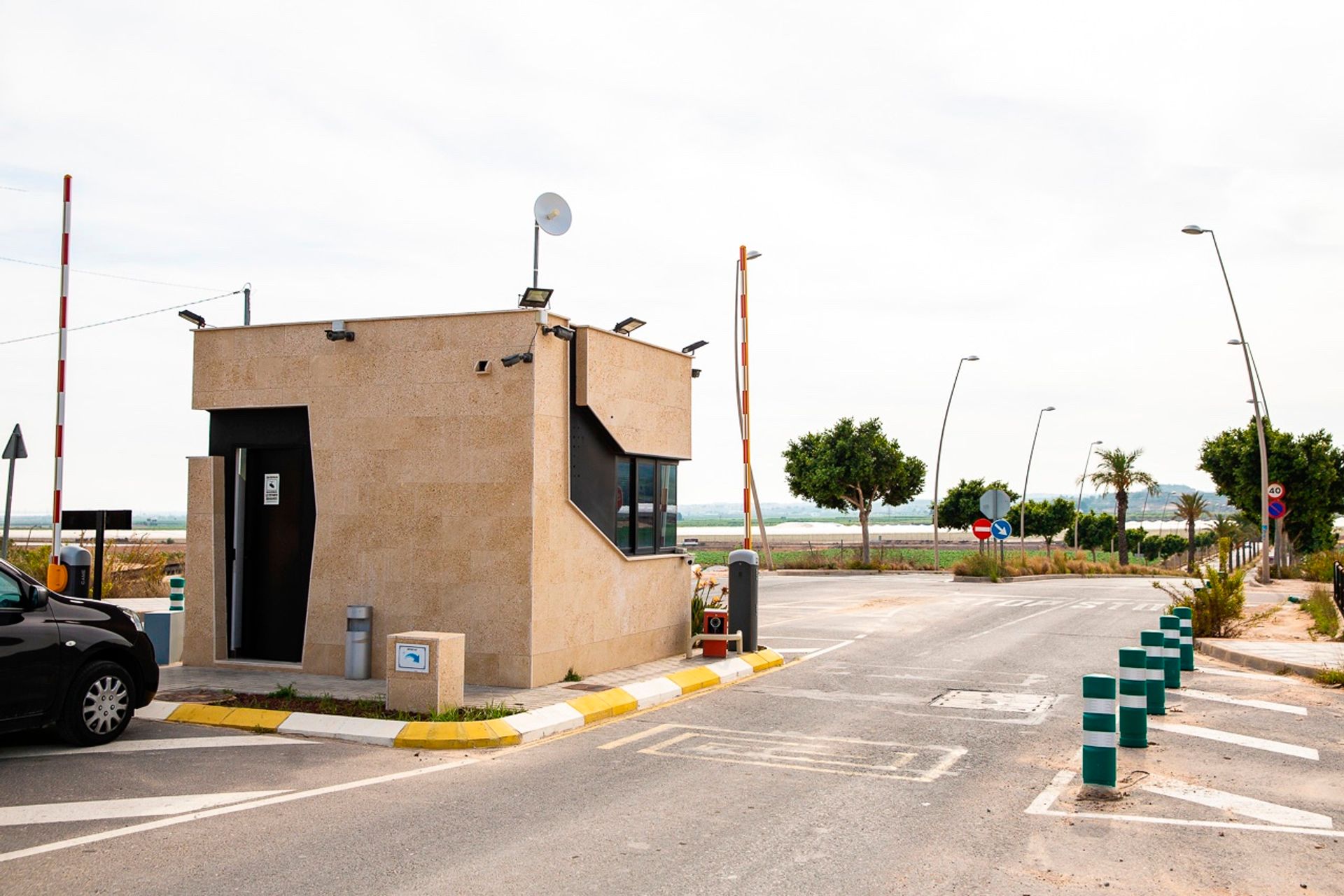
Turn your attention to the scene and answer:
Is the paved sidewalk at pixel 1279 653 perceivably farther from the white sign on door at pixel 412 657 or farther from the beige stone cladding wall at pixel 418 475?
the white sign on door at pixel 412 657

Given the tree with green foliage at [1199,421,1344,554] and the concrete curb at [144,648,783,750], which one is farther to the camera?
the tree with green foliage at [1199,421,1344,554]

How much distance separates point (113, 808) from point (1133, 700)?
7978 millimetres

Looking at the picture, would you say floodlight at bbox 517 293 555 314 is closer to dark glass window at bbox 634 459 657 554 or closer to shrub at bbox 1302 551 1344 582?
dark glass window at bbox 634 459 657 554

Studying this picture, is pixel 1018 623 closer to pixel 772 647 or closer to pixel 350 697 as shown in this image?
pixel 772 647

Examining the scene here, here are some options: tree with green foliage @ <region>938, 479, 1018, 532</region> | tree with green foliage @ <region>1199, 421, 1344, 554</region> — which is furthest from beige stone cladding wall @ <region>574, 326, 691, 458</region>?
tree with green foliage @ <region>938, 479, 1018, 532</region>

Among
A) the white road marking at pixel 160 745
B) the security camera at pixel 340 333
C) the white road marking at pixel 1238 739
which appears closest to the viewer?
the white road marking at pixel 160 745

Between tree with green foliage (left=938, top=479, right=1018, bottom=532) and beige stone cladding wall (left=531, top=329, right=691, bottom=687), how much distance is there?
72.2 metres

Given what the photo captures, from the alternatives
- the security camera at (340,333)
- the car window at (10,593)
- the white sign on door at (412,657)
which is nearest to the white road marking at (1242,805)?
the white sign on door at (412,657)

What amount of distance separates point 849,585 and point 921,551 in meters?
50.7

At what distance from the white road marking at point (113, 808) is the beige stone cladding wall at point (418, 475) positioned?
4.73 meters

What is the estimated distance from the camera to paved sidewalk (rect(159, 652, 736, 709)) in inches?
448

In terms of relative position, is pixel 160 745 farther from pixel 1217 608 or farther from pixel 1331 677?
pixel 1217 608

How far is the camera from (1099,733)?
308 inches

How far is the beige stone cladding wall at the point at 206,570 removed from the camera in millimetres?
13633
